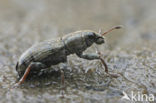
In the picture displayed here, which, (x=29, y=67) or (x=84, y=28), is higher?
(x=84, y=28)

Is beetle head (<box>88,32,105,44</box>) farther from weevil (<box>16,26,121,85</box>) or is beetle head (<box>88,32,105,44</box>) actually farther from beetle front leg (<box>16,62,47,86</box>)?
beetle front leg (<box>16,62,47,86</box>)

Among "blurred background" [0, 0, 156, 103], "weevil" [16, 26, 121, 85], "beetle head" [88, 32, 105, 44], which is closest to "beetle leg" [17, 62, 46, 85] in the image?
"weevil" [16, 26, 121, 85]

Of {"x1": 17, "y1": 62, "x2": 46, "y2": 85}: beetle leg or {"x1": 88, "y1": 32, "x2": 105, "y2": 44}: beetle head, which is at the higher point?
{"x1": 88, "y1": 32, "x2": 105, "y2": 44}: beetle head

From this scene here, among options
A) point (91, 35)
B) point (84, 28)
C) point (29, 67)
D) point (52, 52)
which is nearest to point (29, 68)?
point (29, 67)

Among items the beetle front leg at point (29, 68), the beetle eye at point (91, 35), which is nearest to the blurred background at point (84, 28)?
the beetle front leg at point (29, 68)

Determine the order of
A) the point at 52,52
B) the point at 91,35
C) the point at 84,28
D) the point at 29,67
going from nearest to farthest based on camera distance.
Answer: the point at 29,67 < the point at 52,52 < the point at 91,35 < the point at 84,28

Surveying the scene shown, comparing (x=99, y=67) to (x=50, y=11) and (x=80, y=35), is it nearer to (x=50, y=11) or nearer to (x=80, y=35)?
(x=80, y=35)

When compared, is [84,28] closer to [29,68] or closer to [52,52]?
[52,52]
